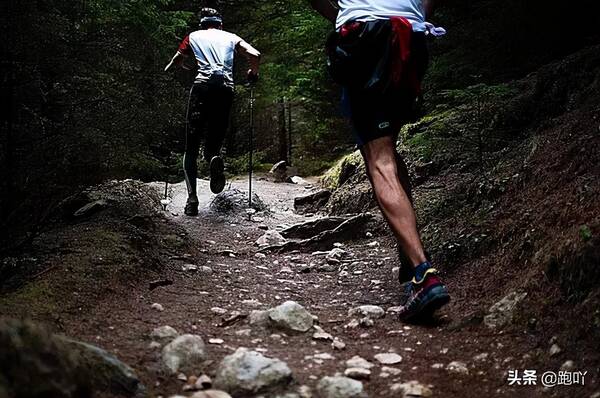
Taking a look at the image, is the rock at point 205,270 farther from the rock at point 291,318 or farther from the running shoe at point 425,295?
the running shoe at point 425,295

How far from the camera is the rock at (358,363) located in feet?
7.46

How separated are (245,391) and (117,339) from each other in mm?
733

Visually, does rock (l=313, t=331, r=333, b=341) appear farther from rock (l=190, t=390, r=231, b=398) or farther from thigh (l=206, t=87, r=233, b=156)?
thigh (l=206, t=87, r=233, b=156)

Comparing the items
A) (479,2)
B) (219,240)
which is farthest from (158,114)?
(479,2)

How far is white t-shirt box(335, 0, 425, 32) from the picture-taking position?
10.0 feet

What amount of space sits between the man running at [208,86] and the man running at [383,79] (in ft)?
11.7

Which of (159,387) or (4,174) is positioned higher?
(4,174)

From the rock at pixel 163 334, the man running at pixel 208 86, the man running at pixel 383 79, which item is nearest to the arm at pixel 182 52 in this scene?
the man running at pixel 208 86

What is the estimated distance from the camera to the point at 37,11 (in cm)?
313

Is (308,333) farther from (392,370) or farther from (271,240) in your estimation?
(271,240)

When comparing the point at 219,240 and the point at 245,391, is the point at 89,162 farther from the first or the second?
the point at 245,391

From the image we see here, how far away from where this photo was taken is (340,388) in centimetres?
200

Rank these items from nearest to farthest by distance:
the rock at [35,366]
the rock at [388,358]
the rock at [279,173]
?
1. the rock at [35,366]
2. the rock at [388,358]
3. the rock at [279,173]

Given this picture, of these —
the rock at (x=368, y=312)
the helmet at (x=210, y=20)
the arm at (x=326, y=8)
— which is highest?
the helmet at (x=210, y=20)
